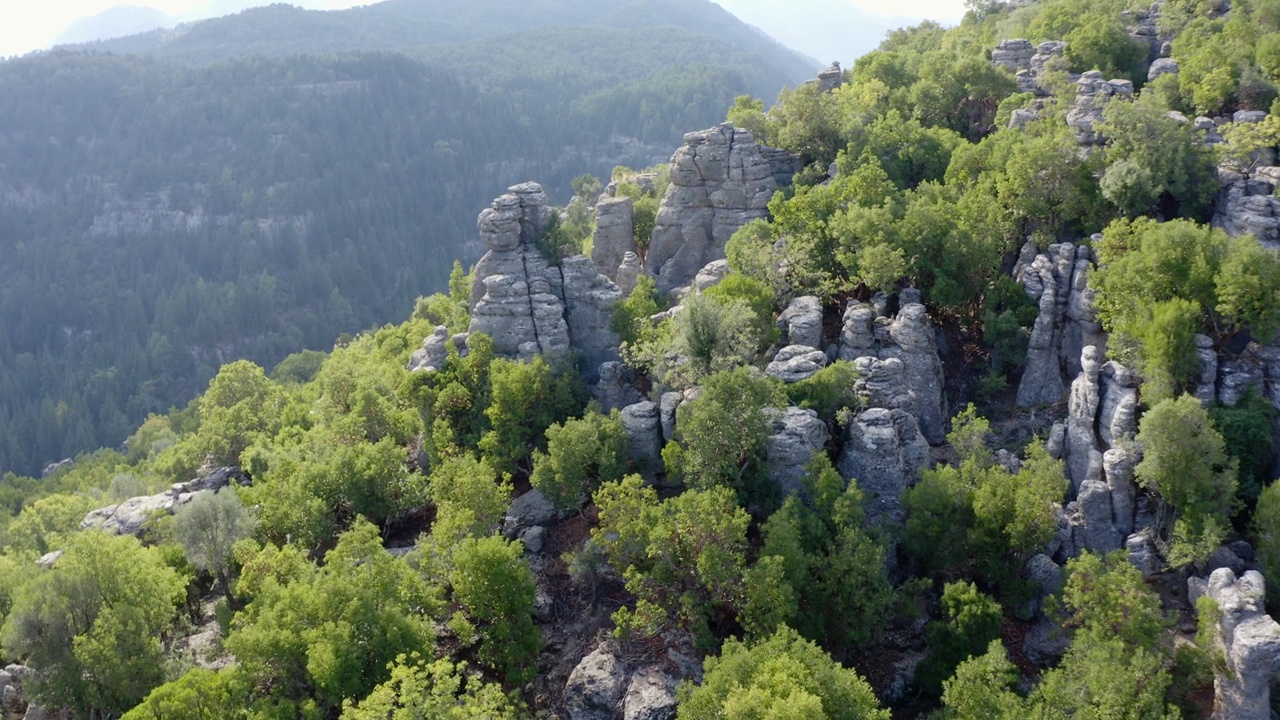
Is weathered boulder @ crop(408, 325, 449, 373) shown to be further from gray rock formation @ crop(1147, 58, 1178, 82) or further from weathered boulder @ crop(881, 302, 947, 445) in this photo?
gray rock formation @ crop(1147, 58, 1178, 82)

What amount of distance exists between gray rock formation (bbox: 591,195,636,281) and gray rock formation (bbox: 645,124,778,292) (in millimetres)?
2627

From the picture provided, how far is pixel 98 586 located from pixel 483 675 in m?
18.6

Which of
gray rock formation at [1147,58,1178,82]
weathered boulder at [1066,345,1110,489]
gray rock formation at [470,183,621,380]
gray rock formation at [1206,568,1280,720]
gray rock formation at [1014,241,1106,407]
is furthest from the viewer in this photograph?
gray rock formation at [1147,58,1178,82]

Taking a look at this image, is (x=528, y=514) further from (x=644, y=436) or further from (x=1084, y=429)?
(x=1084, y=429)

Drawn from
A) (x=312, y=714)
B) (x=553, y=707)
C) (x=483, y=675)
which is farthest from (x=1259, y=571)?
(x=312, y=714)

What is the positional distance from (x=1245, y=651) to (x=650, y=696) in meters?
20.8

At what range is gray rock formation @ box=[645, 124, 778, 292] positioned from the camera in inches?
2616

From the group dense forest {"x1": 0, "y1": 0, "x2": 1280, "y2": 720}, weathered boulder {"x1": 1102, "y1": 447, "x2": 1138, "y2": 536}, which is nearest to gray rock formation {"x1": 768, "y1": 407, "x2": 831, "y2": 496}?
dense forest {"x1": 0, "y1": 0, "x2": 1280, "y2": 720}

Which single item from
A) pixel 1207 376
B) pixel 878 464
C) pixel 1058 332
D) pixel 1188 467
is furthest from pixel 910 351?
pixel 1188 467

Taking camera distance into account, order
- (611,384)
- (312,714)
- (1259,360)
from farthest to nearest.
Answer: (611,384)
(1259,360)
(312,714)

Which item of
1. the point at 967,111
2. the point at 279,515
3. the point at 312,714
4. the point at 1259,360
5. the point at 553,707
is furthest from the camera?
the point at 967,111

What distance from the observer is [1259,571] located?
3622cm

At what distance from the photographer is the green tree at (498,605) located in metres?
38.6

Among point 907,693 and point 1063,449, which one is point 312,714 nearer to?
point 907,693
